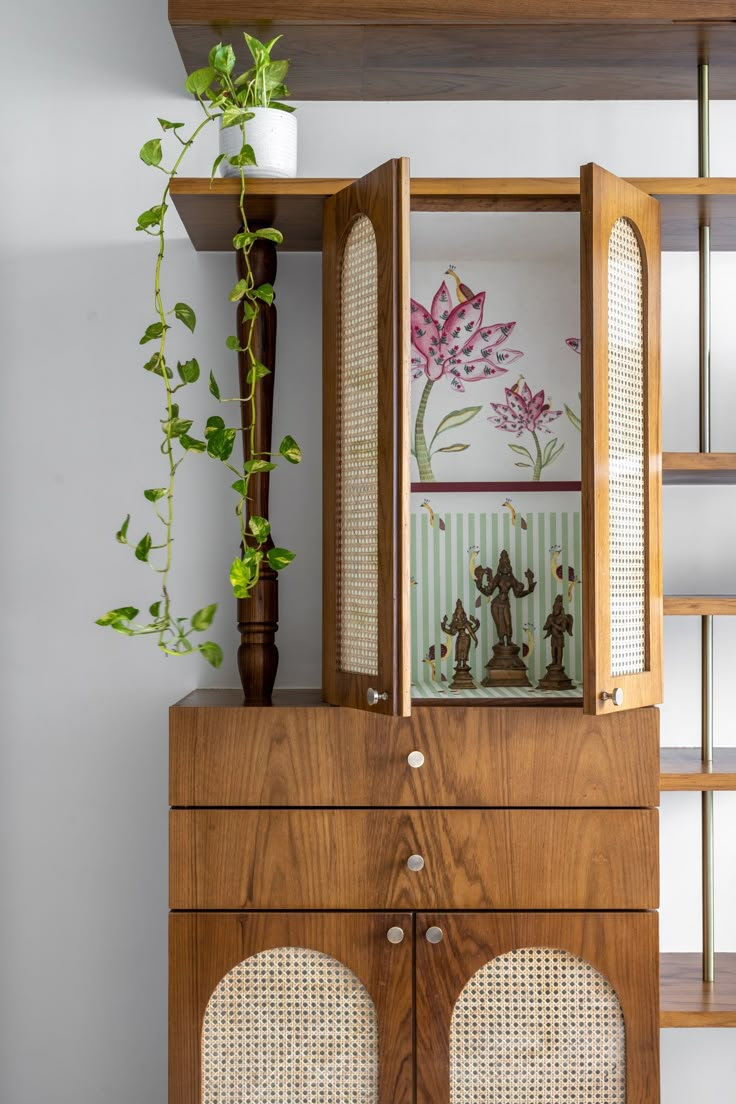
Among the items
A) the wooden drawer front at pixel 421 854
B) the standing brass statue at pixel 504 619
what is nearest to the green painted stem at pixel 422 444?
the standing brass statue at pixel 504 619

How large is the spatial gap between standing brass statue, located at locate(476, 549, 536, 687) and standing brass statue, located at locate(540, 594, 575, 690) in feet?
0.17

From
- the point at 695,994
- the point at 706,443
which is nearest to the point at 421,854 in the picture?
the point at 695,994

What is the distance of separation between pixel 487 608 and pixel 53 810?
0.96 meters

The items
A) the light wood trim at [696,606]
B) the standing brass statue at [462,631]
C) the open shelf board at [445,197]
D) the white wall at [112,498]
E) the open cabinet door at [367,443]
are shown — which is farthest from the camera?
the white wall at [112,498]

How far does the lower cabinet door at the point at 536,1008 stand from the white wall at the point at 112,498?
471 millimetres

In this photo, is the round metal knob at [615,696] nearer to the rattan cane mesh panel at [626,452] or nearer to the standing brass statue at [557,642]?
the rattan cane mesh panel at [626,452]

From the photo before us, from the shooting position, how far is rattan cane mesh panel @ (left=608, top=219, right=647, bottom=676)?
5.13ft

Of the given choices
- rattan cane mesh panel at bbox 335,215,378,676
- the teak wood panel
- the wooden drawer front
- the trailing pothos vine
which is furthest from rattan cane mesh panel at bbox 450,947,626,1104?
the trailing pothos vine

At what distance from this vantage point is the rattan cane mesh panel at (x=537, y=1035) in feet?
5.11

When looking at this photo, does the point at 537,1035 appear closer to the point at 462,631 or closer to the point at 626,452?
the point at 462,631

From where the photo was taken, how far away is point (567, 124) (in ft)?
6.67

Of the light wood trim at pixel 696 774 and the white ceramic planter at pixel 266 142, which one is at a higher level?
the white ceramic planter at pixel 266 142

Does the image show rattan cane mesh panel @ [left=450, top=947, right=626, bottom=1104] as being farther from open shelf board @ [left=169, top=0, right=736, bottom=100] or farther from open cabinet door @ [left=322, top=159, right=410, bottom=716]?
open shelf board @ [left=169, top=0, right=736, bottom=100]

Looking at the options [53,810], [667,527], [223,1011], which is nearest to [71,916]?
[53,810]
